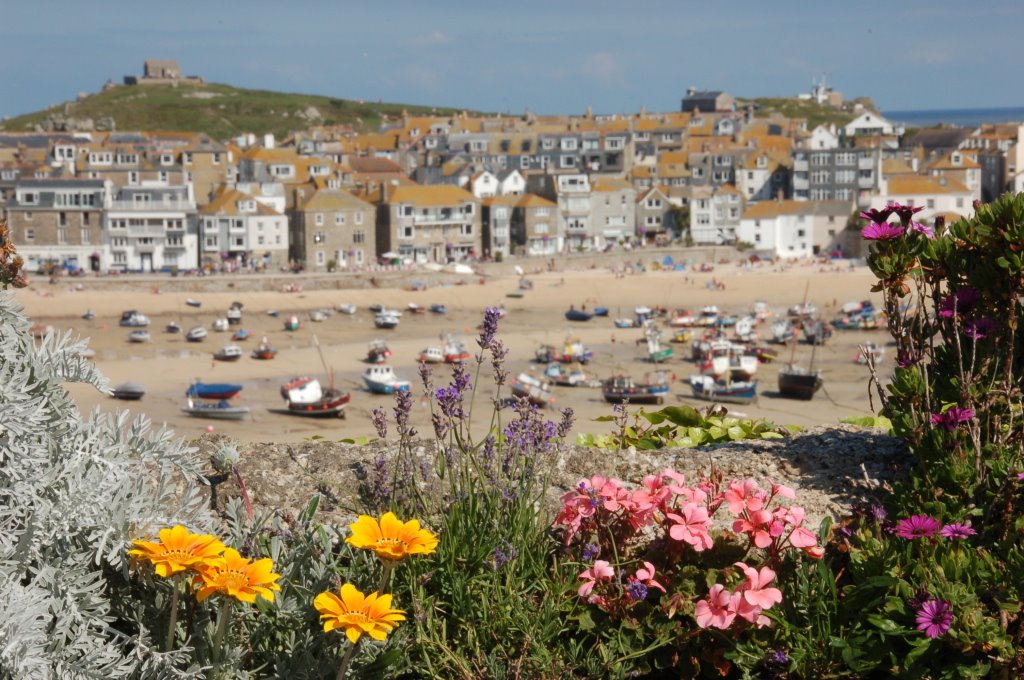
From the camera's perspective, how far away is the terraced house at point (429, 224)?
2660 inches

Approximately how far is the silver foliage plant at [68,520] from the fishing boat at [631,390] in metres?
27.4

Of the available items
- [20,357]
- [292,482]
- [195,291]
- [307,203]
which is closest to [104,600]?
[20,357]

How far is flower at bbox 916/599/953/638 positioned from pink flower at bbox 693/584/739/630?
47cm

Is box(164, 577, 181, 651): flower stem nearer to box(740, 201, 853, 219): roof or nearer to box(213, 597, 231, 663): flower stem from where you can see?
box(213, 597, 231, 663): flower stem

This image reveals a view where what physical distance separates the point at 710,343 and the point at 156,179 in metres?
37.8

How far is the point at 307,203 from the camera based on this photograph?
6512 cm

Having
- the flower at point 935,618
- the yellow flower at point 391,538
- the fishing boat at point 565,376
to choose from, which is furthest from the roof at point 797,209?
the yellow flower at point 391,538

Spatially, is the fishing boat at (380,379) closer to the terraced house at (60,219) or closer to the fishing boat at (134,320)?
the fishing boat at (134,320)

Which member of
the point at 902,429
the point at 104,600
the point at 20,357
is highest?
the point at 20,357

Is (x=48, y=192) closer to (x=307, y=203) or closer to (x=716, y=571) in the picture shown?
(x=307, y=203)

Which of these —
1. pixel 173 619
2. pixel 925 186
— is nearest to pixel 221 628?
pixel 173 619

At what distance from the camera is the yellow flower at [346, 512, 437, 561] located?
2.95 meters

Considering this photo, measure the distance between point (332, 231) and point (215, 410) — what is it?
1451 inches

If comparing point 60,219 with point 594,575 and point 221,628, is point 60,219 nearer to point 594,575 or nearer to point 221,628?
point 594,575
